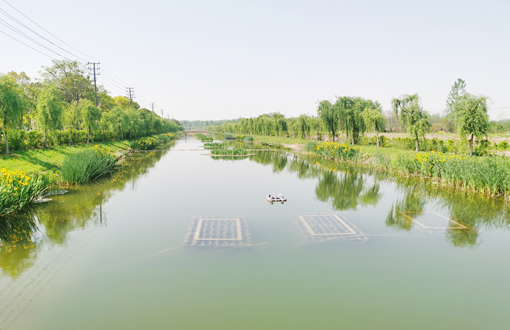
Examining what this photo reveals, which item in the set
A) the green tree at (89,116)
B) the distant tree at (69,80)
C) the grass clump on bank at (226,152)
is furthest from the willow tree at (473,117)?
the distant tree at (69,80)

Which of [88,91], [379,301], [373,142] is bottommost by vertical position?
[379,301]

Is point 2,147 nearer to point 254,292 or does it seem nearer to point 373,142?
point 254,292

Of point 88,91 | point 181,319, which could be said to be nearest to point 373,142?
point 181,319

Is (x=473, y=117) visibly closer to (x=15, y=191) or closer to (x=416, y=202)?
(x=416, y=202)

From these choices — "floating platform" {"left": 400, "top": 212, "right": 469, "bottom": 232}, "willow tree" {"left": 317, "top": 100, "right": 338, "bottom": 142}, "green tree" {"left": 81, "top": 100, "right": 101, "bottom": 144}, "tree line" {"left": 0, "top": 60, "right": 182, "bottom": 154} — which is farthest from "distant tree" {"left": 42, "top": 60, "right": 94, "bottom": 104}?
"floating platform" {"left": 400, "top": 212, "right": 469, "bottom": 232}

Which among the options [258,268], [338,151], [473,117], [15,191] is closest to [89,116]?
[15,191]

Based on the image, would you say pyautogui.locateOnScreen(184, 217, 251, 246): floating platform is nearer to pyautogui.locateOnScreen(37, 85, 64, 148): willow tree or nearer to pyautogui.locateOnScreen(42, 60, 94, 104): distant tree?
pyautogui.locateOnScreen(37, 85, 64, 148): willow tree
